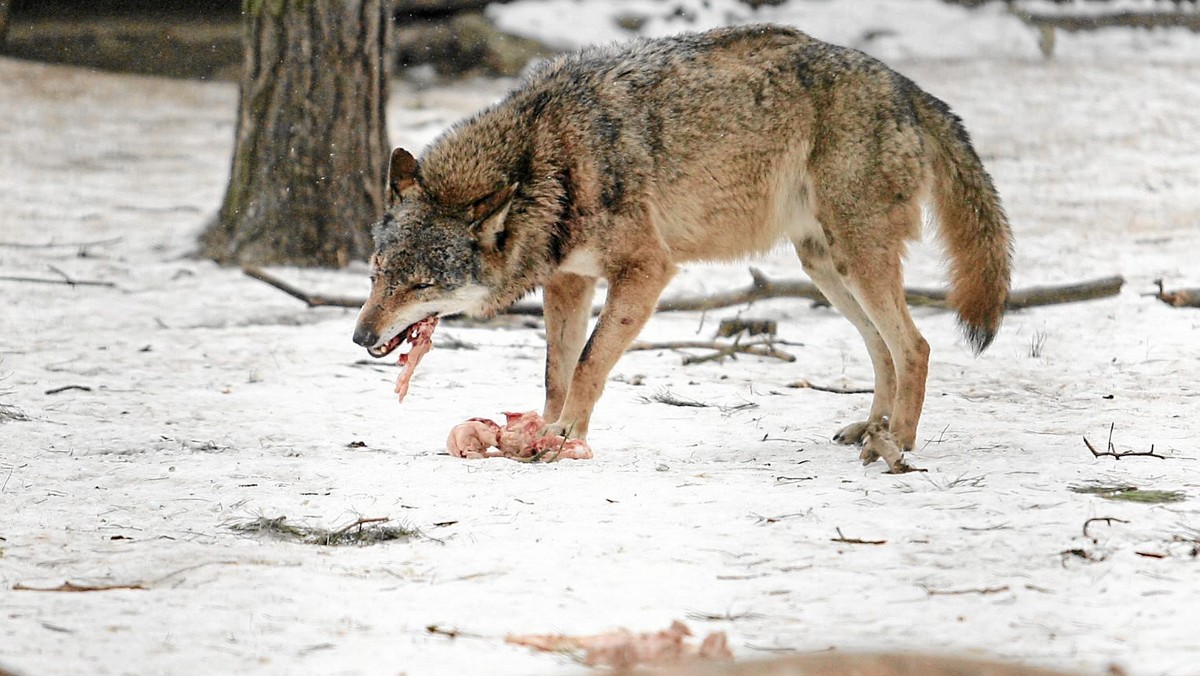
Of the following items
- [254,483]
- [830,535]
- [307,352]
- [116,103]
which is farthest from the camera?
[116,103]

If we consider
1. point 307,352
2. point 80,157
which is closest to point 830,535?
point 307,352

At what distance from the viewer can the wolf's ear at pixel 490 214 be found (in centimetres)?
555

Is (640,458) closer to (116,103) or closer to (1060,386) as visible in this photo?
(1060,386)

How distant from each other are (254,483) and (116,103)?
429 inches

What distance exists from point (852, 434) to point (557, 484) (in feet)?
4.97

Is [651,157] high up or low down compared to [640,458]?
up

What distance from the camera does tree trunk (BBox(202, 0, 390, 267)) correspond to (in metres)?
8.84

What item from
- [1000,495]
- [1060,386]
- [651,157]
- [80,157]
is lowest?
[80,157]

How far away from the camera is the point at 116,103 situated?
1458 cm

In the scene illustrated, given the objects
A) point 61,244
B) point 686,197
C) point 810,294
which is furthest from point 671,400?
point 61,244

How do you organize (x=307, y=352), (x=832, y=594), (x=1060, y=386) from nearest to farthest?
1. (x=832, y=594)
2. (x=1060, y=386)
3. (x=307, y=352)

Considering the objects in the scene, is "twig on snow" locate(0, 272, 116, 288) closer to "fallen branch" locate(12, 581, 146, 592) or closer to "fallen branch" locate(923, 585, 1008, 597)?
"fallen branch" locate(12, 581, 146, 592)

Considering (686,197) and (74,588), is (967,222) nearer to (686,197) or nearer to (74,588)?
(686,197)

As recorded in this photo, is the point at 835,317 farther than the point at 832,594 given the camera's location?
Yes
